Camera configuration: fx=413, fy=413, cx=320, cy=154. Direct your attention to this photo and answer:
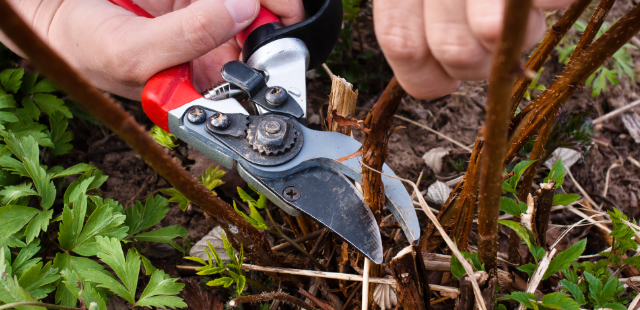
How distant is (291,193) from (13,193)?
1.11 meters

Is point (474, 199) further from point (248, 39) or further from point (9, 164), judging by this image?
point (9, 164)

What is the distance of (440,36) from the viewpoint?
84 cm

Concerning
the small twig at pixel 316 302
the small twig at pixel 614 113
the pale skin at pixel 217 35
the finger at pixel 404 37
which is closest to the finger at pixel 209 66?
the pale skin at pixel 217 35

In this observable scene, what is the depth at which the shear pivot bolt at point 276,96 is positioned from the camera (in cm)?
172

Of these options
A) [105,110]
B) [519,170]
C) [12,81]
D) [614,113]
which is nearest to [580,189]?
[614,113]

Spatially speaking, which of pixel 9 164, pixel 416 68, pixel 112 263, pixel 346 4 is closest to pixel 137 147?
pixel 416 68

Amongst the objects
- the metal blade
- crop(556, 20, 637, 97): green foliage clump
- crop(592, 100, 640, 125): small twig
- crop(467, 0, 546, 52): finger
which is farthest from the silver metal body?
crop(592, 100, 640, 125): small twig

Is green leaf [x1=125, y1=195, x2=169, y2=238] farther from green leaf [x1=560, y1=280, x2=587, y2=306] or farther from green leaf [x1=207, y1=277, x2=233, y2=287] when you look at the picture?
green leaf [x1=560, y1=280, x2=587, y2=306]

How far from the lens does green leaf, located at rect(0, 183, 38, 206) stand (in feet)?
5.31

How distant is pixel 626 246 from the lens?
1325mm

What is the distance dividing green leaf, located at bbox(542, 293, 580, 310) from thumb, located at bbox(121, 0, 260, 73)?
1.61 meters

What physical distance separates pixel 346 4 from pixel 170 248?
175cm

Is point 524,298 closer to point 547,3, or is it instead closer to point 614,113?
point 547,3

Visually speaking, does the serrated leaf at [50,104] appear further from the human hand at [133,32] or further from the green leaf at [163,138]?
the green leaf at [163,138]
